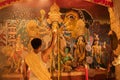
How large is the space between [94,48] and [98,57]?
20cm

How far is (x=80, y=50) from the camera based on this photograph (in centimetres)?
501

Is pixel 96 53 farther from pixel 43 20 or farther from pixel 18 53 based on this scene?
pixel 18 53

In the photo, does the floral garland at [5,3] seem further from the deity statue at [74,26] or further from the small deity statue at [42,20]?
the deity statue at [74,26]

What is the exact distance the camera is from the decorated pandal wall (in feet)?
16.1

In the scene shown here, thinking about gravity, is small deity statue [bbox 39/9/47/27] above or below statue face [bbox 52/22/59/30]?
above

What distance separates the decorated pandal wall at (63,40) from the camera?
489cm

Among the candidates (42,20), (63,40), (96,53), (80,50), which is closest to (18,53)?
(42,20)

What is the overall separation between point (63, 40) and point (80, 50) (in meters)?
0.39

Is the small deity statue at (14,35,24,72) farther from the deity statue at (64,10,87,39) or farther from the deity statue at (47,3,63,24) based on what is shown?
the deity statue at (64,10,87,39)

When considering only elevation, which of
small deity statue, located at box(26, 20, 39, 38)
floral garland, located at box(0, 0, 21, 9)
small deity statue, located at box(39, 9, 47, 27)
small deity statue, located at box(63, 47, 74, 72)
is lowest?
small deity statue, located at box(63, 47, 74, 72)

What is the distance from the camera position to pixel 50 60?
4918 millimetres

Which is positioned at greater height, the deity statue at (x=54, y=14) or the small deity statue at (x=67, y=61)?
the deity statue at (x=54, y=14)

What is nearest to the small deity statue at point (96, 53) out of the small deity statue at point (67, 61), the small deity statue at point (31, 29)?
the small deity statue at point (67, 61)

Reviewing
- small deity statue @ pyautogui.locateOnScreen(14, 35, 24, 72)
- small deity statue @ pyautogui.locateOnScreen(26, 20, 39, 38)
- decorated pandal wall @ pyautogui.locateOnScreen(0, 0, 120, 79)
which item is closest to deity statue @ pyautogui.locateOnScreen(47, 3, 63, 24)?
decorated pandal wall @ pyautogui.locateOnScreen(0, 0, 120, 79)
